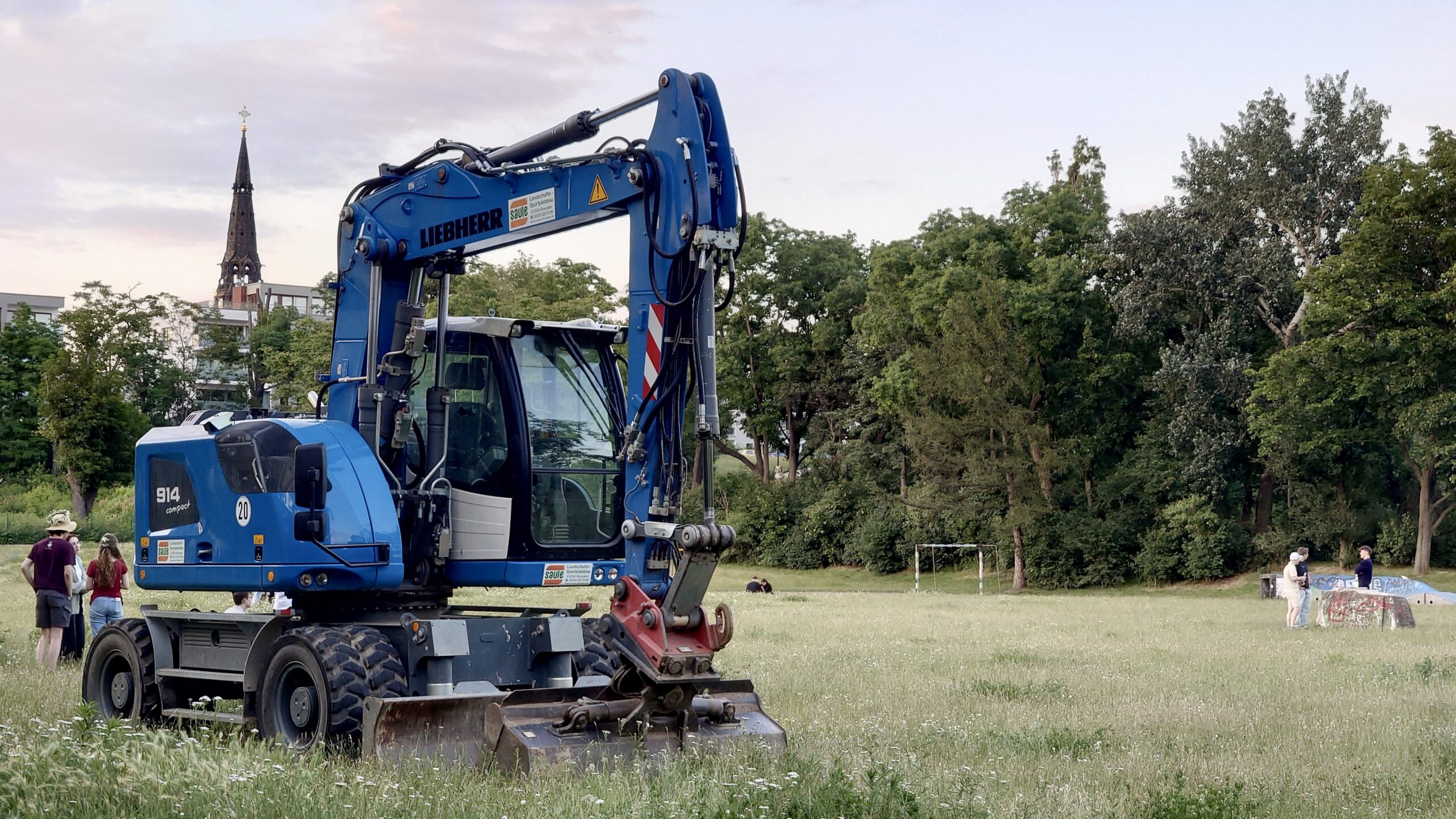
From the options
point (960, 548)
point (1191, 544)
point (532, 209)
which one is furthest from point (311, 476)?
point (960, 548)

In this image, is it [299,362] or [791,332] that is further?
[299,362]

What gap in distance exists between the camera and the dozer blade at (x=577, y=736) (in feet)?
27.0

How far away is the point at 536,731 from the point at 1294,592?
2077 cm

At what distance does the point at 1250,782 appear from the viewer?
8484 mm

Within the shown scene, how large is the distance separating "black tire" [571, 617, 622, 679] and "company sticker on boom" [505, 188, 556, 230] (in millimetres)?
3073

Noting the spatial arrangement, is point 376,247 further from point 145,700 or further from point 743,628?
point 743,628

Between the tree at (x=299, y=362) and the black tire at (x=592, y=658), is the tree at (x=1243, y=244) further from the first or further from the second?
the black tire at (x=592, y=658)

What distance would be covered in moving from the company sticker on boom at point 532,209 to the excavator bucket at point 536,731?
131 inches

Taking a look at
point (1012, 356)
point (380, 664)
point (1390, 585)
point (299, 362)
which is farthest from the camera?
point (299, 362)

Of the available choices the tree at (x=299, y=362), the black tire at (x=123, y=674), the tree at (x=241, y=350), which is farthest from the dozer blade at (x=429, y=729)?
the tree at (x=241, y=350)

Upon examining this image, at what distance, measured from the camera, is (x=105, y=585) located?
1569cm

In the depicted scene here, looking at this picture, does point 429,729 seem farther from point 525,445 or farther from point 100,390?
point 100,390

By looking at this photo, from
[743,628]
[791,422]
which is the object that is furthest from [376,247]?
[791,422]

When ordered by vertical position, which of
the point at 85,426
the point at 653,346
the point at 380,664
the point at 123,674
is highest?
the point at 85,426
